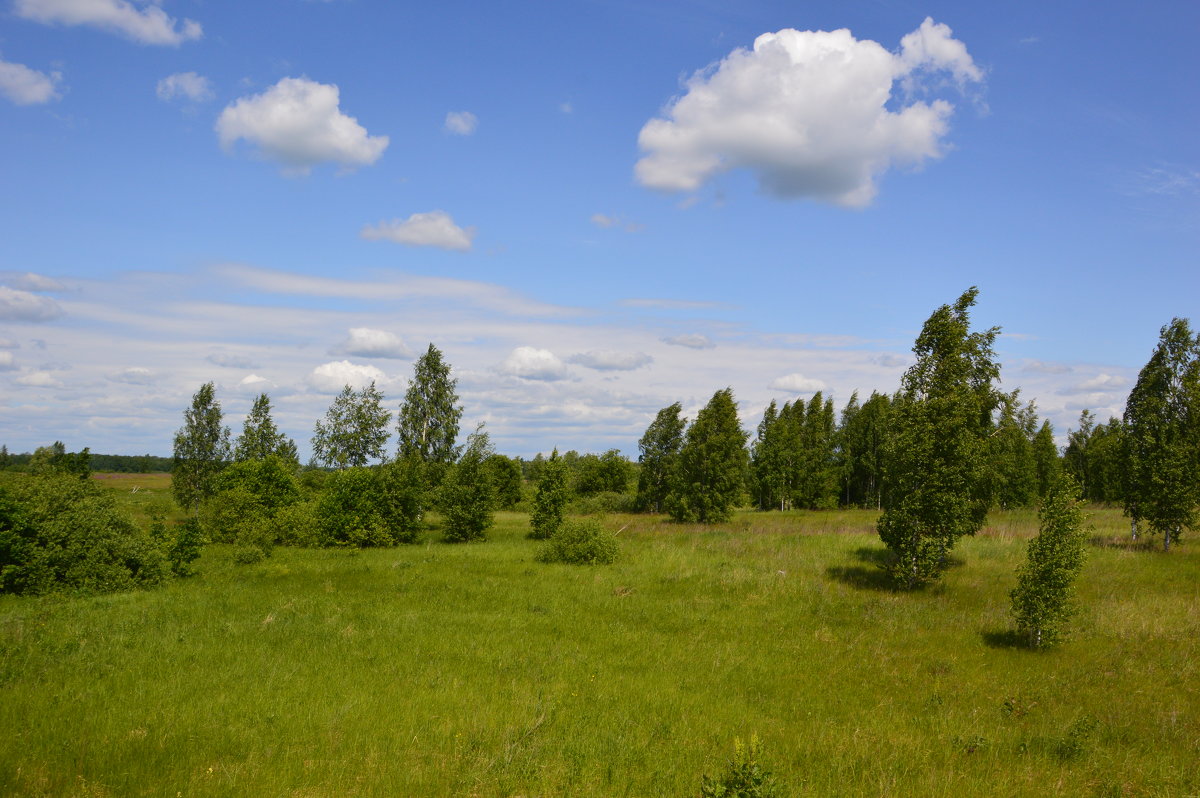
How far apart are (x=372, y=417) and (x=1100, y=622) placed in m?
45.8

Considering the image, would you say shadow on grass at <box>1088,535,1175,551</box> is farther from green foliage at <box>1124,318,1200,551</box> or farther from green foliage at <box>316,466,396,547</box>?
green foliage at <box>316,466,396,547</box>

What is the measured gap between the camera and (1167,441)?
1065 inches

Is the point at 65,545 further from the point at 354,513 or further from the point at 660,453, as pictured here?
the point at 660,453

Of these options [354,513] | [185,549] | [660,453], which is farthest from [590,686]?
[660,453]

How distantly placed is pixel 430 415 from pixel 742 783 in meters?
44.8

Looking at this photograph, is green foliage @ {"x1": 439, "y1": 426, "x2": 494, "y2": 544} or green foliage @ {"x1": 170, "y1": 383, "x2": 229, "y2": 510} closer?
green foliage @ {"x1": 439, "y1": 426, "x2": 494, "y2": 544}

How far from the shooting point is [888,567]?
23797 millimetres

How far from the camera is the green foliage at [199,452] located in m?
52.0

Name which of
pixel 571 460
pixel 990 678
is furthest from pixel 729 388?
pixel 571 460

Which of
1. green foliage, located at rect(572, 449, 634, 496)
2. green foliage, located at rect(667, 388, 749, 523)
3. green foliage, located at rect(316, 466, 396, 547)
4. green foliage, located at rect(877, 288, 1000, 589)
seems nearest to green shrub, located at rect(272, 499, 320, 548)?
green foliage, located at rect(316, 466, 396, 547)

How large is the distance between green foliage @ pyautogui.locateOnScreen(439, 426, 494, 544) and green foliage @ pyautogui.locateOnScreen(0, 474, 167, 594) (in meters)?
15.8

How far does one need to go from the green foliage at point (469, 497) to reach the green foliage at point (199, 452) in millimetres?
26888

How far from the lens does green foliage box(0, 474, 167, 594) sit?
66.3 feet

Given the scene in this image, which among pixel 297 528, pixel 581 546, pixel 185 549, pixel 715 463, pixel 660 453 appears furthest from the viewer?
pixel 660 453
